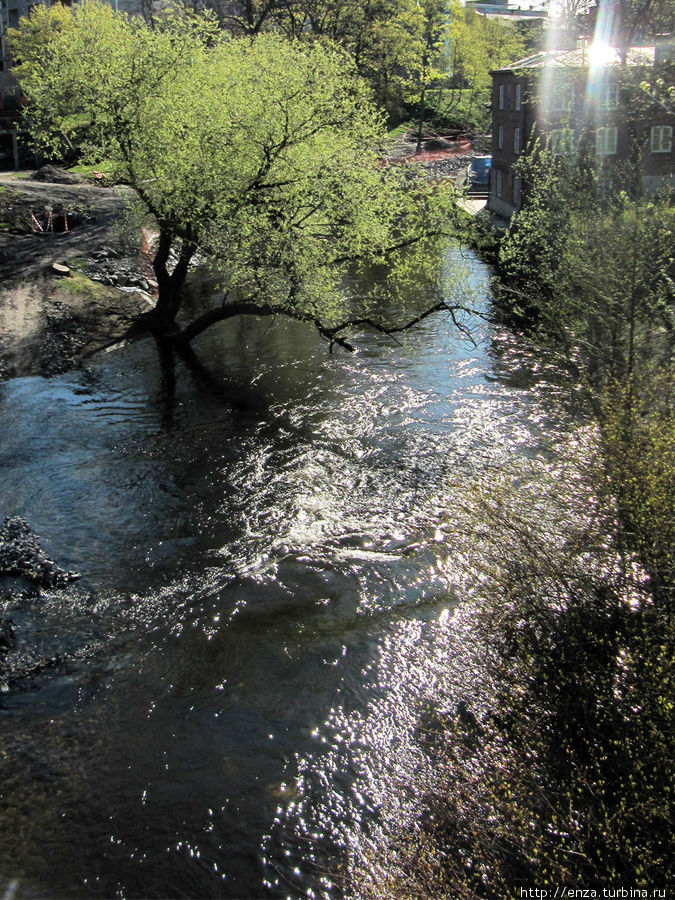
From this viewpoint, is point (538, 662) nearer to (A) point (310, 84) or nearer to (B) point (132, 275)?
(A) point (310, 84)

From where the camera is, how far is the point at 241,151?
20.7m

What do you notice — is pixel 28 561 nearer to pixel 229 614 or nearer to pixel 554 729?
pixel 229 614

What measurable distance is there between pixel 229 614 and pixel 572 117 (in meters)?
34.2

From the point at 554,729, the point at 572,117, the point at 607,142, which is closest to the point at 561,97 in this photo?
the point at 572,117

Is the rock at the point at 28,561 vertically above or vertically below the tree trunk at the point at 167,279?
below

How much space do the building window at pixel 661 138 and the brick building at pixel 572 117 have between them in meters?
0.05

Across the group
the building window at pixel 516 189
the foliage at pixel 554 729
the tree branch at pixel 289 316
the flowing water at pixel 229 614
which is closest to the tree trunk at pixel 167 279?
the tree branch at pixel 289 316

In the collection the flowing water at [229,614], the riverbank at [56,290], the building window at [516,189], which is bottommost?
the flowing water at [229,614]

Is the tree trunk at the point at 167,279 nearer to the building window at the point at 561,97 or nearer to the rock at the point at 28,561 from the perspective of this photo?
the rock at the point at 28,561

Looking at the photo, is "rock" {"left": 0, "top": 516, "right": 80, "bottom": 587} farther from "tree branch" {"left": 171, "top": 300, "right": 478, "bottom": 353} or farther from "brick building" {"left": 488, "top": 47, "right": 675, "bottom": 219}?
"brick building" {"left": 488, "top": 47, "right": 675, "bottom": 219}

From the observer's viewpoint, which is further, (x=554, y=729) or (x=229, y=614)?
(x=229, y=614)

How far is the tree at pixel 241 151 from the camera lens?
20750 mm

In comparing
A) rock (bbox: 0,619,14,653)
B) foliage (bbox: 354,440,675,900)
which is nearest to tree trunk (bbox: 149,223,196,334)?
rock (bbox: 0,619,14,653)

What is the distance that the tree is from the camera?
20750 millimetres
